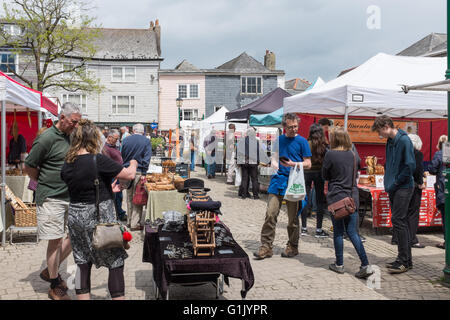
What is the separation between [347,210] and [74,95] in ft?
119

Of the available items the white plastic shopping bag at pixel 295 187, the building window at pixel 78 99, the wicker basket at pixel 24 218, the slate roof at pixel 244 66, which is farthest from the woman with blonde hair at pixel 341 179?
the building window at pixel 78 99

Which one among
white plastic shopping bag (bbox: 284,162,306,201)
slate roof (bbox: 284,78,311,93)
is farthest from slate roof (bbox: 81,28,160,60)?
white plastic shopping bag (bbox: 284,162,306,201)

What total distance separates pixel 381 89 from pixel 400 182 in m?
3.01

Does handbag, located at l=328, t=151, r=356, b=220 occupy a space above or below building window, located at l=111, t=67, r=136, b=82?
below

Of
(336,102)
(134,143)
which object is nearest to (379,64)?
(336,102)

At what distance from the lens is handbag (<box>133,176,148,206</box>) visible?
24.3 ft

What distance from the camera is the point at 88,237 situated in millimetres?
3484

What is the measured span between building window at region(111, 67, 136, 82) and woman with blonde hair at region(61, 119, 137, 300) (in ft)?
117

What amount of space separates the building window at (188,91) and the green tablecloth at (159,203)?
1278 inches

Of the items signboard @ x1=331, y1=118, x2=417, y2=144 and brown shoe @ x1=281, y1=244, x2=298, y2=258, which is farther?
signboard @ x1=331, y1=118, x2=417, y2=144

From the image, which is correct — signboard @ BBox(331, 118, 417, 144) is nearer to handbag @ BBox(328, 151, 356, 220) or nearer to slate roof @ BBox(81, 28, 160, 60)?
handbag @ BBox(328, 151, 356, 220)

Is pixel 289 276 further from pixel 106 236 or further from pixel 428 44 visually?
pixel 428 44
